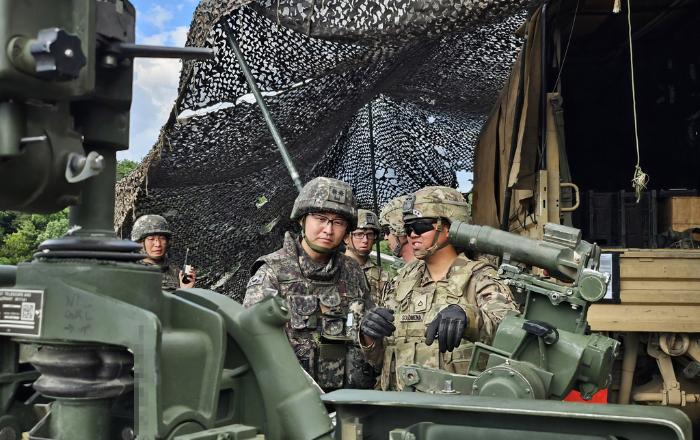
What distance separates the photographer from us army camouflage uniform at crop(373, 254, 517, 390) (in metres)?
4.43

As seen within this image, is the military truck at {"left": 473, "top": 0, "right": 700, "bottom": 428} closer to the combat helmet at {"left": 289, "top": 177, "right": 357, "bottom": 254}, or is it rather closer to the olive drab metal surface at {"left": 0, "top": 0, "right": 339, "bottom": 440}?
the combat helmet at {"left": 289, "top": 177, "right": 357, "bottom": 254}

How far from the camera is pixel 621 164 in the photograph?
10883 mm

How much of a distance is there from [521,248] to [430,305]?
1.19m

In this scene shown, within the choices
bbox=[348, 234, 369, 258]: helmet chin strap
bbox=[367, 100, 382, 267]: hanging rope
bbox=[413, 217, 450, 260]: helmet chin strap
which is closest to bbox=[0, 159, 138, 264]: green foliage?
bbox=[367, 100, 382, 267]: hanging rope

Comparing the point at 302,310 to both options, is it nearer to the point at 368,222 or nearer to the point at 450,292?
the point at 450,292

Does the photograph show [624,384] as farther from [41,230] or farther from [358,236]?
[41,230]

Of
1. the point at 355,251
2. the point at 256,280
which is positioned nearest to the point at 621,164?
the point at 355,251

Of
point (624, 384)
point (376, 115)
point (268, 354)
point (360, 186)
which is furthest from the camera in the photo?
point (360, 186)

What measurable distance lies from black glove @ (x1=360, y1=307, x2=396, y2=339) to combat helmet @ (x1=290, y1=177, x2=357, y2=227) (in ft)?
2.29

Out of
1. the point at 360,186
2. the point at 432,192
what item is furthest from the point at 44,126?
the point at 360,186

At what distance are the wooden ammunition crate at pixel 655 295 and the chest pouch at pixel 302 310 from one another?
9.56ft

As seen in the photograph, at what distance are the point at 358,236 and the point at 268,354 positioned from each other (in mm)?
5988

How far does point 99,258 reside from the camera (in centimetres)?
175

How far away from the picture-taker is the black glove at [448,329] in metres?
3.62
